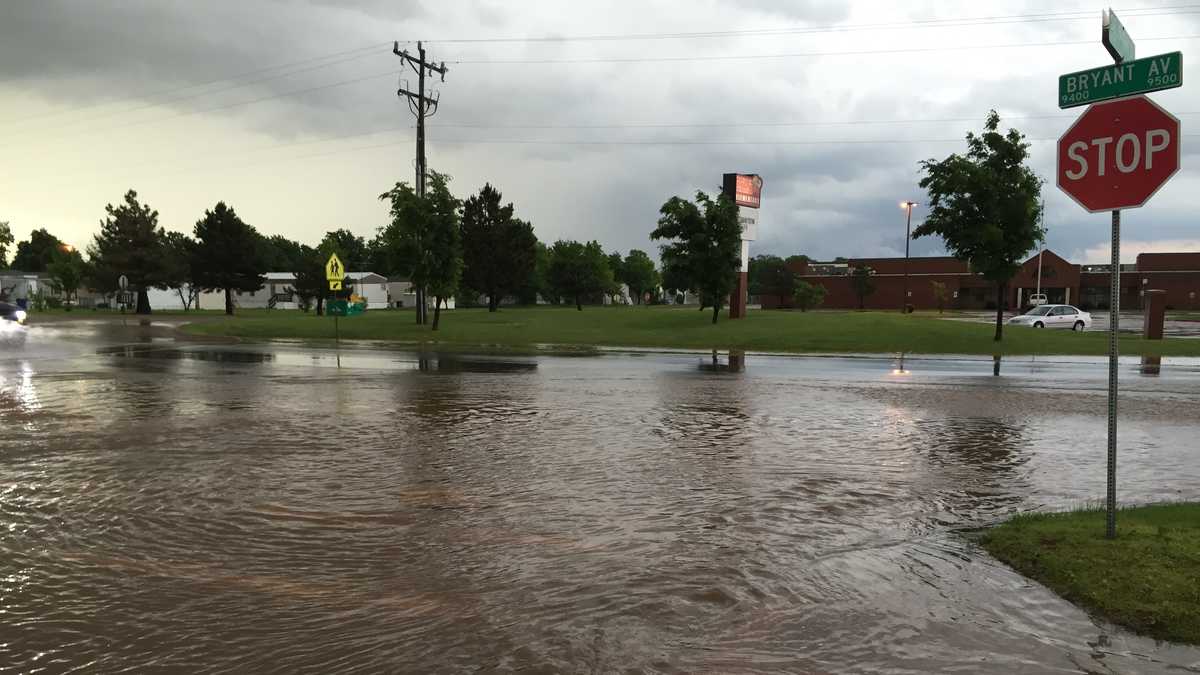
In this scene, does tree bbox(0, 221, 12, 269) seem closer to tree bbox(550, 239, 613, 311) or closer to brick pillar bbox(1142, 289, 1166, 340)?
tree bbox(550, 239, 613, 311)

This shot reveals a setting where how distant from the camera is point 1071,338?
108ft

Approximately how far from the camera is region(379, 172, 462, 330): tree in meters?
37.7

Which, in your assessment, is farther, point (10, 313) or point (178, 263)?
point (178, 263)

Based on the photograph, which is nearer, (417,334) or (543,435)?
(543,435)

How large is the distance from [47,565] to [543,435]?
5803 mm

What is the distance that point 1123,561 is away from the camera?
15.8 ft

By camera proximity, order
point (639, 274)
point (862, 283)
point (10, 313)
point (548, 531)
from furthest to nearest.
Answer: point (639, 274) → point (862, 283) → point (10, 313) → point (548, 531)

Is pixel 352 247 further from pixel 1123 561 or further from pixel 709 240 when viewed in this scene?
pixel 1123 561

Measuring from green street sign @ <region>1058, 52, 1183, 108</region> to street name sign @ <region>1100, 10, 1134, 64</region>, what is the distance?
0.29 feet

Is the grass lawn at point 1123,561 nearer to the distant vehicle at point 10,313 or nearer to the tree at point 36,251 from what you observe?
the distant vehicle at point 10,313

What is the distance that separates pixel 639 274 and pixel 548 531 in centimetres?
15052

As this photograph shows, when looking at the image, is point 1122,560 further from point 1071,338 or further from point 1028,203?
point 1071,338

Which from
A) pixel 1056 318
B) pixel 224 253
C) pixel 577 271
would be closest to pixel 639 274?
pixel 577 271

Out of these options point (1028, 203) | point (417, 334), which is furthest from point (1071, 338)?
point (417, 334)
